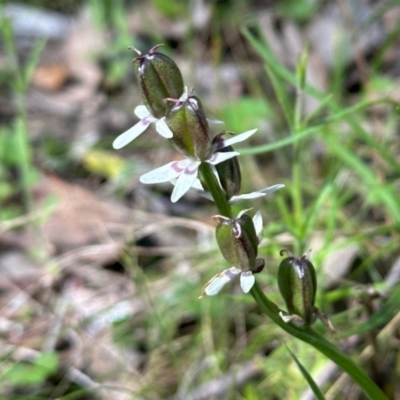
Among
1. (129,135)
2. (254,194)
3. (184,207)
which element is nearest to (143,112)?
(129,135)

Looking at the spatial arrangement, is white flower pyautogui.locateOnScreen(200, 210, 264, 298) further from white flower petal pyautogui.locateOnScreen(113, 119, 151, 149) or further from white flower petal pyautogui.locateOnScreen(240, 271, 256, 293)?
white flower petal pyautogui.locateOnScreen(113, 119, 151, 149)

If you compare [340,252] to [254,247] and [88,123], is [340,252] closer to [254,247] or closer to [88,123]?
[254,247]

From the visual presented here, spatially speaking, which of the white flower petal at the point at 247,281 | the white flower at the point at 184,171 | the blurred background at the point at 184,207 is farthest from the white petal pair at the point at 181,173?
the blurred background at the point at 184,207

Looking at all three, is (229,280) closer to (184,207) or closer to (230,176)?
(230,176)

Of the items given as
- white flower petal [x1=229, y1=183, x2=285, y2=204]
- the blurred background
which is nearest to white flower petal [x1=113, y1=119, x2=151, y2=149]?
white flower petal [x1=229, y1=183, x2=285, y2=204]

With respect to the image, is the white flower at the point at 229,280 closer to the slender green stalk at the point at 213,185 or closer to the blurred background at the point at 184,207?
the slender green stalk at the point at 213,185

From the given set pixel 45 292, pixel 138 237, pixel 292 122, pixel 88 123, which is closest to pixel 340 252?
pixel 292 122
